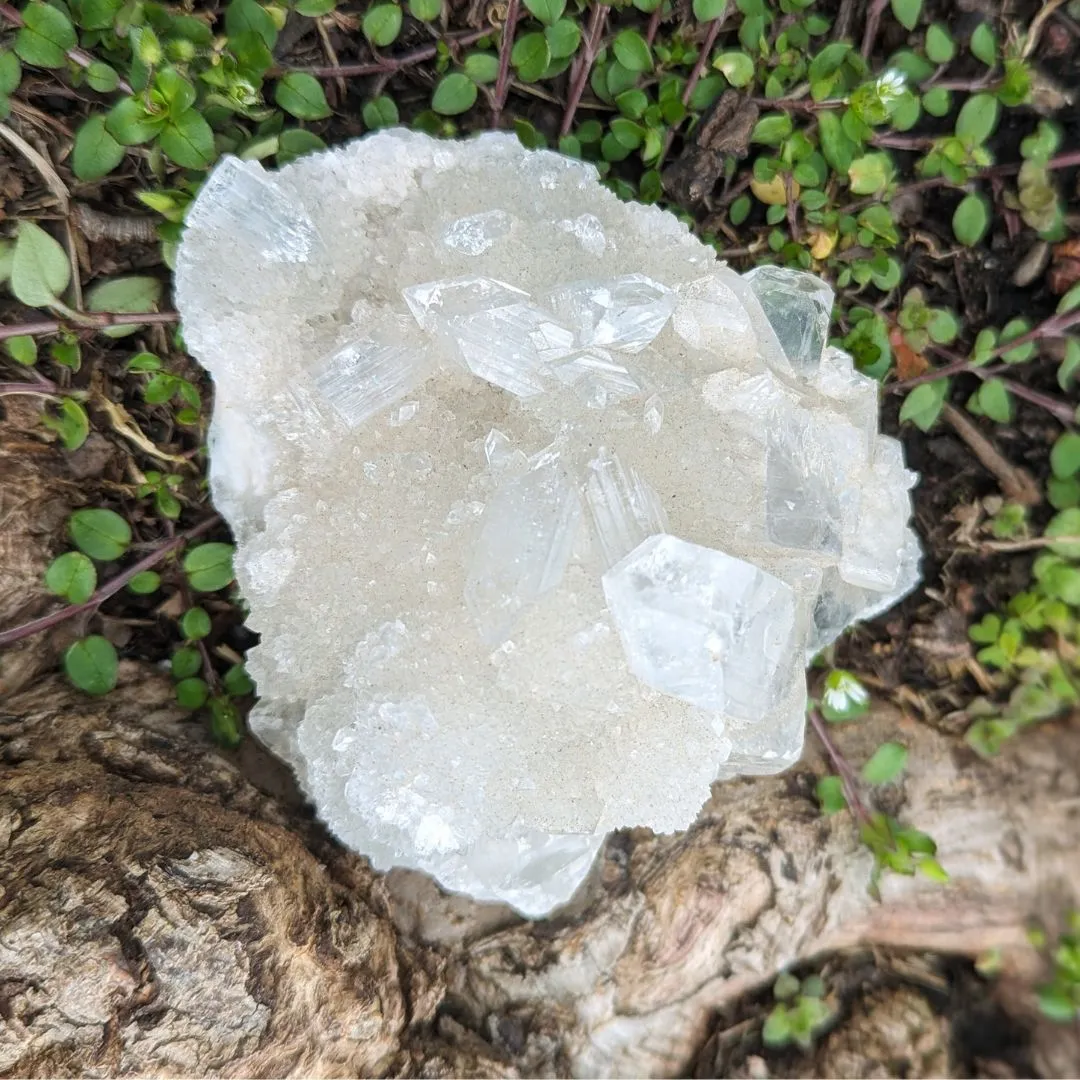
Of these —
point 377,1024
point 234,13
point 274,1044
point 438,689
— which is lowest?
point 377,1024

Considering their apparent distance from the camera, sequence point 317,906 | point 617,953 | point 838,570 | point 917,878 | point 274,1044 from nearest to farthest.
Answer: point 274,1044, point 317,906, point 838,570, point 617,953, point 917,878

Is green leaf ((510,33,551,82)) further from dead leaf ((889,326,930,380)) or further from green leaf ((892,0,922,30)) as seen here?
dead leaf ((889,326,930,380))

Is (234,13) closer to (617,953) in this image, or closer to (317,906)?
(317,906)

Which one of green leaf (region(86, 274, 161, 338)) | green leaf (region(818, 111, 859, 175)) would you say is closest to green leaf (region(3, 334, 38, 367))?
green leaf (region(86, 274, 161, 338))

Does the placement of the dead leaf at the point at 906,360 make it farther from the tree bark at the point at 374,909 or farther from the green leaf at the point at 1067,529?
the tree bark at the point at 374,909

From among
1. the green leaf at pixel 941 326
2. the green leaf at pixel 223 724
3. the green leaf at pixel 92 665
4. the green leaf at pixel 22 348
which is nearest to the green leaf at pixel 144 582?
the green leaf at pixel 92 665

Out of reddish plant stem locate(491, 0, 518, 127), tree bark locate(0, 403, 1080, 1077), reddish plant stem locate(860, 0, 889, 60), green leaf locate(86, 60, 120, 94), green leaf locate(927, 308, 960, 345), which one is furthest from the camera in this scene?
green leaf locate(927, 308, 960, 345)

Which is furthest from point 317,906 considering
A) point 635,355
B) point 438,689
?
point 635,355
